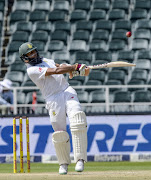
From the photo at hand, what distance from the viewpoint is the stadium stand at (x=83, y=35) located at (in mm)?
15602

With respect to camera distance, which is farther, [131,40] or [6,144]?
[131,40]

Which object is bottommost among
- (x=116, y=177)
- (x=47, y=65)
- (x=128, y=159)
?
(x=128, y=159)

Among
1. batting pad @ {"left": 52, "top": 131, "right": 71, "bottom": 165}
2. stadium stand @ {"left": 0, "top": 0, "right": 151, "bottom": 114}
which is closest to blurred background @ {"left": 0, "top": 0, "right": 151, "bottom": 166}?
stadium stand @ {"left": 0, "top": 0, "right": 151, "bottom": 114}

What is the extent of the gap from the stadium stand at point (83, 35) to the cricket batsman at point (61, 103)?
6791 mm

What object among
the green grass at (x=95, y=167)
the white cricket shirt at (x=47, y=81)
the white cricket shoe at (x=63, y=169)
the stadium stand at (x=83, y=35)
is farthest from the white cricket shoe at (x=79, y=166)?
the stadium stand at (x=83, y=35)

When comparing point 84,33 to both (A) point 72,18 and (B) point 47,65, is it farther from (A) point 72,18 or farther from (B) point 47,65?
(B) point 47,65

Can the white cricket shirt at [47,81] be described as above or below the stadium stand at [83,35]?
above

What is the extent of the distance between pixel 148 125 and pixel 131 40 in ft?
16.9

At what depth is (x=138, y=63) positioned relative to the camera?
15.6m

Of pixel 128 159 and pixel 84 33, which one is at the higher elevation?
pixel 84 33

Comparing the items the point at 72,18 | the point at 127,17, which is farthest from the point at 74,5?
the point at 127,17

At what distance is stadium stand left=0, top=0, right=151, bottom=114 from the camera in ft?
51.2

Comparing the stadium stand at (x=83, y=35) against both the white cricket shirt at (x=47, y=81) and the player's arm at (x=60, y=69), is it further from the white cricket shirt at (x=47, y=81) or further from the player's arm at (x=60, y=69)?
the player's arm at (x=60, y=69)

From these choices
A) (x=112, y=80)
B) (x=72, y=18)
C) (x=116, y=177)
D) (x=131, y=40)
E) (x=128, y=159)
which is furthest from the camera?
(x=72, y=18)
